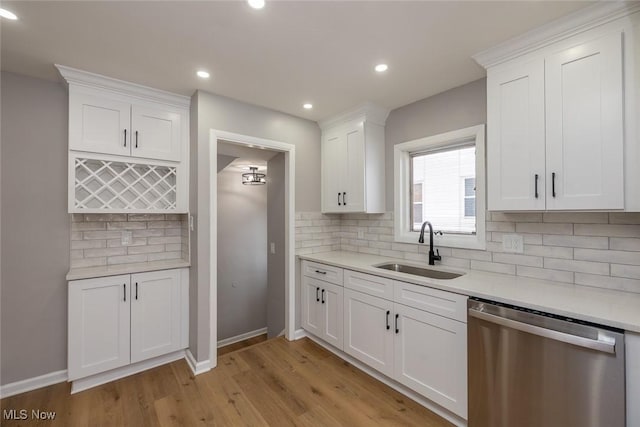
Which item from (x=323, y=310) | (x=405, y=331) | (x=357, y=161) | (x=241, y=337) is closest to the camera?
(x=405, y=331)

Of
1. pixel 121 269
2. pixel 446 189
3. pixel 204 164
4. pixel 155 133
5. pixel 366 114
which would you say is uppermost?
pixel 366 114

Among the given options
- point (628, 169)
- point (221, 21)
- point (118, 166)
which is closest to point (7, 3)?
point (221, 21)

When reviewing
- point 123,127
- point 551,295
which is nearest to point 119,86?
point 123,127

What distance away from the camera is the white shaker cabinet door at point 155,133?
2.51 meters

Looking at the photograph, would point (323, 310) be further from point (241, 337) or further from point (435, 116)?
point (241, 337)

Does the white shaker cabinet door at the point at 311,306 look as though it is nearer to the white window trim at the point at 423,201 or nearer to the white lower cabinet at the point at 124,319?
the white window trim at the point at 423,201

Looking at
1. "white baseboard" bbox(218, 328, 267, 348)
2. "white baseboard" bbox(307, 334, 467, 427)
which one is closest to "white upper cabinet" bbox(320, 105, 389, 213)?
"white baseboard" bbox(307, 334, 467, 427)

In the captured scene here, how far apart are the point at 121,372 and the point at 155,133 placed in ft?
7.03

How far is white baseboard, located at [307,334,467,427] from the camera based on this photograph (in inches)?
73.9

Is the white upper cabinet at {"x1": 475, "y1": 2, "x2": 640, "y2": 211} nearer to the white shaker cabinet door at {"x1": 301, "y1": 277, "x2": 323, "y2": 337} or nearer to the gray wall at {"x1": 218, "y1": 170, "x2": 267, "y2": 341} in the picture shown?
the white shaker cabinet door at {"x1": 301, "y1": 277, "x2": 323, "y2": 337}

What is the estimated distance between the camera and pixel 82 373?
2.21 meters

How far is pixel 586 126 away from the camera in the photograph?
1.59 metres

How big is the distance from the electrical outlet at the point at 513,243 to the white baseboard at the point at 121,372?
3.06m

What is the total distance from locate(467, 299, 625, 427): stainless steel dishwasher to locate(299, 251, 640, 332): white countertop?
0.05 m
